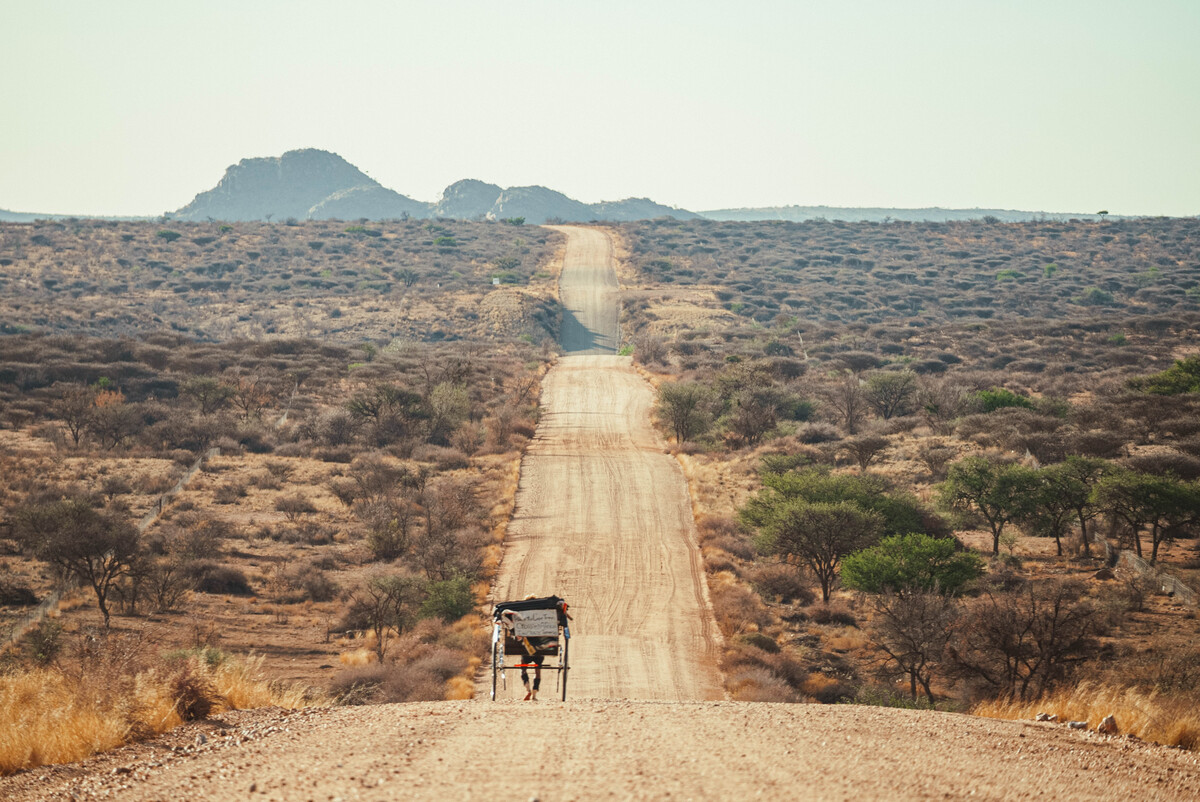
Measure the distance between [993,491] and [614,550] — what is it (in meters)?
11.8

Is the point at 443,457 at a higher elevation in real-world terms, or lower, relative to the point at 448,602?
higher

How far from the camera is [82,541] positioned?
19.7 metres

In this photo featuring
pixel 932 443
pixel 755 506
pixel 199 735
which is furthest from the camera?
pixel 932 443

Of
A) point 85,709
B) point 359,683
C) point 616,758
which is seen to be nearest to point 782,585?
point 359,683

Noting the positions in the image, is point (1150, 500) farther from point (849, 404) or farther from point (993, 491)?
point (849, 404)

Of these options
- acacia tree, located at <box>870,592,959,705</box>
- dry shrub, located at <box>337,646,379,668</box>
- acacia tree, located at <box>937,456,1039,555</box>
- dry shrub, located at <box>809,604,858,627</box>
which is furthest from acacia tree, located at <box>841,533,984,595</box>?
dry shrub, located at <box>337,646,379,668</box>

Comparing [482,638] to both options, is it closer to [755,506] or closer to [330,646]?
[330,646]

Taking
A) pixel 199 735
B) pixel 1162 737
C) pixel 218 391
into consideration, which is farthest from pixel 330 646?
pixel 218 391

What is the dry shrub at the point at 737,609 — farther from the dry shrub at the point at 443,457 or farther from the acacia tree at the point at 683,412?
the acacia tree at the point at 683,412

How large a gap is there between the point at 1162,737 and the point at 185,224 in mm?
129255

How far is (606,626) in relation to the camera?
739 inches

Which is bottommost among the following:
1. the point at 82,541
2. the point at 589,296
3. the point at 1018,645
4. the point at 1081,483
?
the point at 82,541

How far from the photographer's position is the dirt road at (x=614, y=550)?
16.4 meters

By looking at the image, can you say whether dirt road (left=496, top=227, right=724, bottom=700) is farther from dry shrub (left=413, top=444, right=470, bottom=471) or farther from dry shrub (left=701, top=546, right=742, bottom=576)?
dry shrub (left=413, top=444, right=470, bottom=471)
